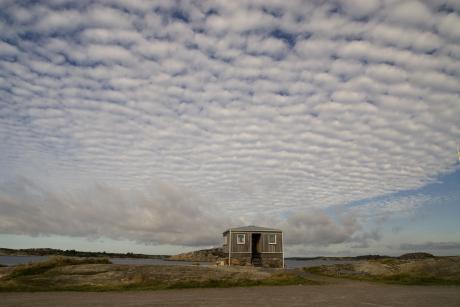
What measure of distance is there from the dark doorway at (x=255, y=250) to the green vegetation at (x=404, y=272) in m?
9.12

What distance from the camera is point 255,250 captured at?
51.7m

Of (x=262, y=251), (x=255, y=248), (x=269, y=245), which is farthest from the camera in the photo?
(x=255, y=248)

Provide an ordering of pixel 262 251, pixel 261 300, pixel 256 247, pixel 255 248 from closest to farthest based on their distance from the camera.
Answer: pixel 261 300
pixel 262 251
pixel 256 247
pixel 255 248

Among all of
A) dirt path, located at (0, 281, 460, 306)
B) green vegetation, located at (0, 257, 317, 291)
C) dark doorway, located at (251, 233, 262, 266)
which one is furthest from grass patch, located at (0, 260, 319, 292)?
dark doorway, located at (251, 233, 262, 266)

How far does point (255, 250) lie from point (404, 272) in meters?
21.2

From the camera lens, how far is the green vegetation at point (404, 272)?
30.9 metres

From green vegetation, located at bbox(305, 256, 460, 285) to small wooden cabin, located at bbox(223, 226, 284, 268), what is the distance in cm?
841

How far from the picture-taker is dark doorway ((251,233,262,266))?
1933 inches

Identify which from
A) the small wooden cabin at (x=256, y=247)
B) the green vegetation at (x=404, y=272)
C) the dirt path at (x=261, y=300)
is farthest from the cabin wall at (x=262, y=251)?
the dirt path at (x=261, y=300)

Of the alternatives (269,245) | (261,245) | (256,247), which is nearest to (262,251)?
(261,245)

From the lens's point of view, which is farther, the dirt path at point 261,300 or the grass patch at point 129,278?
the grass patch at point 129,278

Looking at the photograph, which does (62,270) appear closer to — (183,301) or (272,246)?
(183,301)

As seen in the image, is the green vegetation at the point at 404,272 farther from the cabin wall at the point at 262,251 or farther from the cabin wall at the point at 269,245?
the cabin wall at the point at 269,245

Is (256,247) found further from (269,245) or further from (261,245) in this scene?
(269,245)
